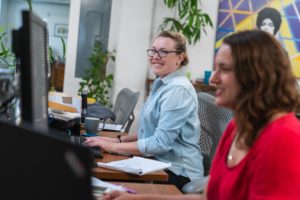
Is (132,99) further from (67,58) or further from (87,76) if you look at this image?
(67,58)

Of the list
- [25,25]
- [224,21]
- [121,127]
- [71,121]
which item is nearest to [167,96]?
[71,121]

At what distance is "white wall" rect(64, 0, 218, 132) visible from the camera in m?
4.84

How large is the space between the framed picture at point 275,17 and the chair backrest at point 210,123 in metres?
2.54

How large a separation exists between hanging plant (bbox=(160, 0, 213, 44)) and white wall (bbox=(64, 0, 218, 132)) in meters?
0.21

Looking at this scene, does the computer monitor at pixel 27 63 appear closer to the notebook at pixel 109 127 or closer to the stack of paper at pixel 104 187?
the stack of paper at pixel 104 187

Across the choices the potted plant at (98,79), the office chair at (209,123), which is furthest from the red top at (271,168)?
the potted plant at (98,79)

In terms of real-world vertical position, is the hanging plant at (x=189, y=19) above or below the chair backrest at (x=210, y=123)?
above

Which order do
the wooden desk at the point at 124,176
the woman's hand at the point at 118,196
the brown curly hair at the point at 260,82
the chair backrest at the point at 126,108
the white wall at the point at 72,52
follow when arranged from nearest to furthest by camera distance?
the brown curly hair at the point at 260,82 < the woman's hand at the point at 118,196 < the wooden desk at the point at 124,176 < the chair backrest at the point at 126,108 < the white wall at the point at 72,52

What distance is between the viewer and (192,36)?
464 centimetres

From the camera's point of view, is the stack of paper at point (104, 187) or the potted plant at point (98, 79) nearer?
the stack of paper at point (104, 187)

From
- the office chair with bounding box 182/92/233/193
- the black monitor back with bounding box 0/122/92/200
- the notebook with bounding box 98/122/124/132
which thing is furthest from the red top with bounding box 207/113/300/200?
the notebook with bounding box 98/122/124/132

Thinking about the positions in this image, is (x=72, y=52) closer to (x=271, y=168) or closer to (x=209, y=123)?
(x=209, y=123)

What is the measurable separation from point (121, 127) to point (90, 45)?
7.95ft

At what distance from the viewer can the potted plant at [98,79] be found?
188 inches
